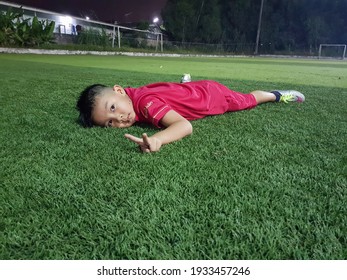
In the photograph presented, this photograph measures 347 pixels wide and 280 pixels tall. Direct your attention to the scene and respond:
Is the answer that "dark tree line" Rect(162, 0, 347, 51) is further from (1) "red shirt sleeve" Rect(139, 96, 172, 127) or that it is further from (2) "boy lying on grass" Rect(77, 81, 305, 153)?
(1) "red shirt sleeve" Rect(139, 96, 172, 127)

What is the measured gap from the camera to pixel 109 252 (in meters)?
1.03

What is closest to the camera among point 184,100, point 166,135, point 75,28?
point 166,135

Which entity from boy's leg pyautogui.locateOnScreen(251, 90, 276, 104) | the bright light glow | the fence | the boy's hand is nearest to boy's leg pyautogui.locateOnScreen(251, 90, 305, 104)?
boy's leg pyautogui.locateOnScreen(251, 90, 276, 104)

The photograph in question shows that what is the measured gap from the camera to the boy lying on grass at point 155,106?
2166mm

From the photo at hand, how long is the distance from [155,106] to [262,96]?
1.73 metres

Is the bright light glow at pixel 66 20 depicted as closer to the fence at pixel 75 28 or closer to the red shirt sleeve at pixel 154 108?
the fence at pixel 75 28

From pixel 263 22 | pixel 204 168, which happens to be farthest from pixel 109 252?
pixel 263 22

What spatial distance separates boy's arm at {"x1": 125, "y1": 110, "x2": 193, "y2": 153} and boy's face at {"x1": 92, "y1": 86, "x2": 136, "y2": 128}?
340 millimetres

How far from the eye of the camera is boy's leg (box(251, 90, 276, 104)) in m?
3.60

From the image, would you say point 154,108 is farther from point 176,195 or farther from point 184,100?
point 176,195

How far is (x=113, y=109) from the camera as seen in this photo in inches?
95.0

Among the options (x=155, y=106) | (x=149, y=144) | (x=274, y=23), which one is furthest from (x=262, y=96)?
(x=274, y=23)

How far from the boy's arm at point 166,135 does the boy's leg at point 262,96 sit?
63.9 inches

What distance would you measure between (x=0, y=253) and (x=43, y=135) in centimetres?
142
